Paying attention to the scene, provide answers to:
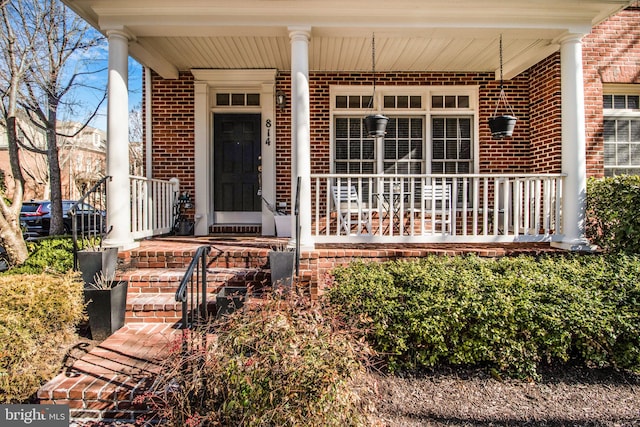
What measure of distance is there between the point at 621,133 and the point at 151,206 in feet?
24.6

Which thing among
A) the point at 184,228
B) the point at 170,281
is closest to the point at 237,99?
the point at 184,228

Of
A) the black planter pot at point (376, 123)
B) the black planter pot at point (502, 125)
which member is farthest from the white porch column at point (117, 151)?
the black planter pot at point (502, 125)

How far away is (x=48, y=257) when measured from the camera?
5902mm

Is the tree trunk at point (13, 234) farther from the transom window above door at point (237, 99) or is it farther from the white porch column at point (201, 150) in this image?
the transom window above door at point (237, 99)

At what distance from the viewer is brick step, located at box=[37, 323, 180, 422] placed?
277cm

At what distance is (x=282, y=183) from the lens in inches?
275

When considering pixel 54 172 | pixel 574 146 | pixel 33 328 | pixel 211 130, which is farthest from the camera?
pixel 54 172

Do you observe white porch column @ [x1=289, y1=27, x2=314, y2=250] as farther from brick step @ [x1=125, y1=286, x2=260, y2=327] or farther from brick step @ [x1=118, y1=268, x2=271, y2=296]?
brick step @ [x1=125, y1=286, x2=260, y2=327]

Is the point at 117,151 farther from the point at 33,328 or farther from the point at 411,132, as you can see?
the point at 411,132

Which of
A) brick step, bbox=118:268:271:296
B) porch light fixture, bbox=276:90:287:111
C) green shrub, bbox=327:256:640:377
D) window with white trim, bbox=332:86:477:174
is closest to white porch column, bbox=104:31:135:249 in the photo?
brick step, bbox=118:268:271:296

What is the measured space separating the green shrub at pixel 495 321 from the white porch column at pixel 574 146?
1.42 meters

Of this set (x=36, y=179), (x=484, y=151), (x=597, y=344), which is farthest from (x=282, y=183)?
(x=36, y=179)

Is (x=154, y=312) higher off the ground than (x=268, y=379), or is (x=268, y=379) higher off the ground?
(x=268, y=379)

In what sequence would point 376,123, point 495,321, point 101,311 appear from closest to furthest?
1. point 495,321
2. point 101,311
3. point 376,123
